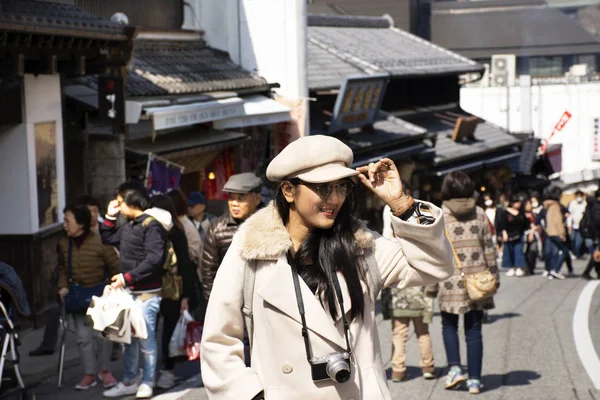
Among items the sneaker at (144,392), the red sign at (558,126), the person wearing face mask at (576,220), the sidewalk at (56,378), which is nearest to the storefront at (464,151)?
the person wearing face mask at (576,220)

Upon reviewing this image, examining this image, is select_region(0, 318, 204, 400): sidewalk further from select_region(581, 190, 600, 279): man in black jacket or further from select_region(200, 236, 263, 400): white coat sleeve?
select_region(581, 190, 600, 279): man in black jacket

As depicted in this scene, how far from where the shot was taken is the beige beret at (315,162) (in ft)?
12.6

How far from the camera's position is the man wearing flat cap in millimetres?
7863

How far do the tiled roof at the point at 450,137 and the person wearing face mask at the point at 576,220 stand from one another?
548 cm

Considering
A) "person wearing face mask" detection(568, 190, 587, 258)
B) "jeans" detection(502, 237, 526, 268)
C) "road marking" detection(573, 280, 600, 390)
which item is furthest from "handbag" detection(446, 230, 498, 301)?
"person wearing face mask" detection(568, 190, 587, 258)

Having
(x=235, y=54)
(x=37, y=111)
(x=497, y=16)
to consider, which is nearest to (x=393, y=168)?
(x=37, y=111)

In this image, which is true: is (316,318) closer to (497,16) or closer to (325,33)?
(325,33)

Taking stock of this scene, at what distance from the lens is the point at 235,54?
21391 mm

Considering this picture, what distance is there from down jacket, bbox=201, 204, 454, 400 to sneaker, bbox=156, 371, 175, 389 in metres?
5.29

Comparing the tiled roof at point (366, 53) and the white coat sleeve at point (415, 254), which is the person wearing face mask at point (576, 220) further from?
the white coat sleeve at point (415, 254)

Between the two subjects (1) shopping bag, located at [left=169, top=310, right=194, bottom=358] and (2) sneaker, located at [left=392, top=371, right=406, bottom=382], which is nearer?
(1) shopping bag, located at [left=169, top=310, right=194, bottom=358]

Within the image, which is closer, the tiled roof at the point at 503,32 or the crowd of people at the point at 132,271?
the crowd of people at the point at 132,271

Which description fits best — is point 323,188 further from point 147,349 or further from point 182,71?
point 182,71

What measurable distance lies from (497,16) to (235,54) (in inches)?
1464
